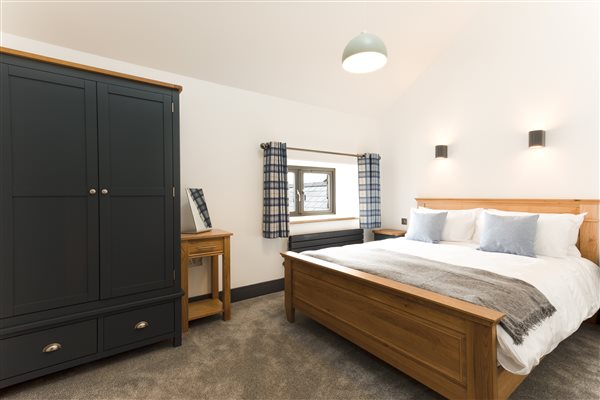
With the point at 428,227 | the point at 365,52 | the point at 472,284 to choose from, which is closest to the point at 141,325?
the point at 472,284

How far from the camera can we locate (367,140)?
14.6ft

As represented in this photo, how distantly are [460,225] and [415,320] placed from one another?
1.93m

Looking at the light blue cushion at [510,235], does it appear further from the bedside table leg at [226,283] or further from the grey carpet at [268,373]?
the bedside table leg at [226,283]

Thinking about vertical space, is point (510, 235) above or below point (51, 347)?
above

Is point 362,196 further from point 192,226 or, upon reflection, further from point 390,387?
point 390,387

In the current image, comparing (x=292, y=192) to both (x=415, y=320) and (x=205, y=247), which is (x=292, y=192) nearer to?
(x=205, y=247)

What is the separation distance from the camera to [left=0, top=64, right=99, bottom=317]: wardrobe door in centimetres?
170

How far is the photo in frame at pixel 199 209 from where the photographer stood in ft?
8.80

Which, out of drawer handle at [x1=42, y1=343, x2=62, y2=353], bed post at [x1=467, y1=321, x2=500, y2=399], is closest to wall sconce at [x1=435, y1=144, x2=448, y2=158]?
bed post at [x1=467, y1=321, x2=500, y2=399]

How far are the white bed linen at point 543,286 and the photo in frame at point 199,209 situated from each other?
1885mm

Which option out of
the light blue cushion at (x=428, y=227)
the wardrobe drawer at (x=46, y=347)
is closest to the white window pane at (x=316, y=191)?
the light blue cushion at (x=428, y=227)

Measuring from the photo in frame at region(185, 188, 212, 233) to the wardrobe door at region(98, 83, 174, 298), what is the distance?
46cm

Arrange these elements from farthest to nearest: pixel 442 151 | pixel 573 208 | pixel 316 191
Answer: pixel 316 191
pixel 442 151
pixel 573 208

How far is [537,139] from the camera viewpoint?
2.84m
